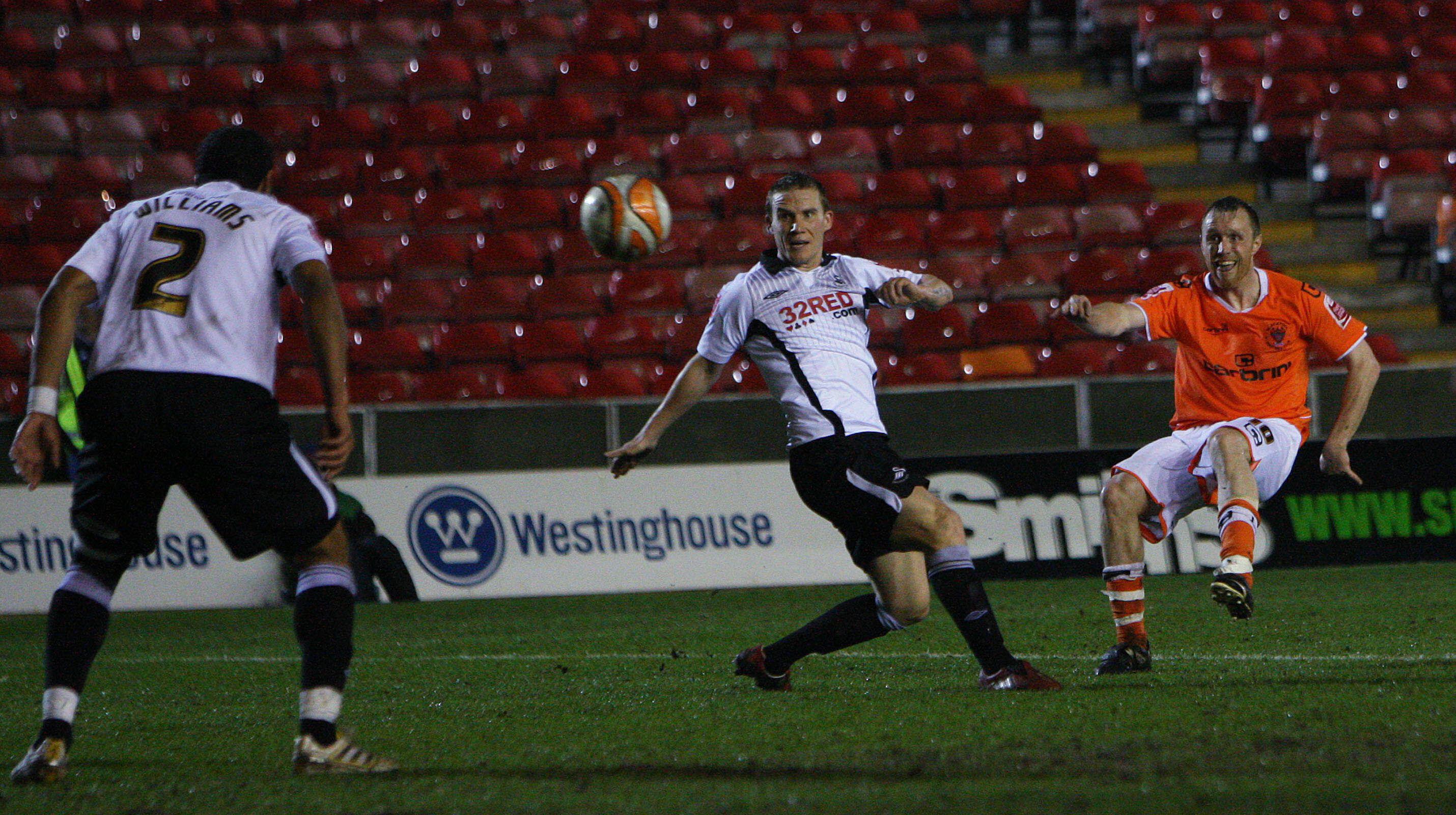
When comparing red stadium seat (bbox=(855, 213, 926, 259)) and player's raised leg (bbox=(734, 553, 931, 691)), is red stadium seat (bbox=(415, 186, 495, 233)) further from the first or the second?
player's raised leg (bbox=(734, 553, 931, 691))

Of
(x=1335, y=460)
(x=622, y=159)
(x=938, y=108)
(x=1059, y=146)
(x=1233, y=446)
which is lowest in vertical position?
(x=1335, y=460)

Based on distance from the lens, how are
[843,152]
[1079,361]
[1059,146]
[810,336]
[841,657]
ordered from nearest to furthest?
[810,336] → [841,657] → [1079,361] → [843,152] → [1059,146]

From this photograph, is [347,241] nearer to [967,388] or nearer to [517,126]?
[517,126]

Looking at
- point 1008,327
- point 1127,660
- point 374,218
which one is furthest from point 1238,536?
point 374,218

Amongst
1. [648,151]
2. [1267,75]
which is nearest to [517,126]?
[648,151]

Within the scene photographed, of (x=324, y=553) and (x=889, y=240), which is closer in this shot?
(x=324, y=553)

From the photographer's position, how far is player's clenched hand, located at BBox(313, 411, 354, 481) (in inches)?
156

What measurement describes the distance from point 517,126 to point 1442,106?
984cm

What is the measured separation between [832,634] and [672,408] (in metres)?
1.00

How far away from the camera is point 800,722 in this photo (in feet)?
15.5

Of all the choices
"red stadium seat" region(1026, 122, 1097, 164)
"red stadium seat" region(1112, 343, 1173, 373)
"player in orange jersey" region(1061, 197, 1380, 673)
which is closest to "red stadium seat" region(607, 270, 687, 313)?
"red stadium seat" region(1112, 343, 1173, 373)

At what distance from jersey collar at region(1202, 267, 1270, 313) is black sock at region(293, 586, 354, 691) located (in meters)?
3.80

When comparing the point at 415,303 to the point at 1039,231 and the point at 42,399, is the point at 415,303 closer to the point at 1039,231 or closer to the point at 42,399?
the point at 1039,231

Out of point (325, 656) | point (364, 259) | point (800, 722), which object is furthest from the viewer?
point (364, 259)
